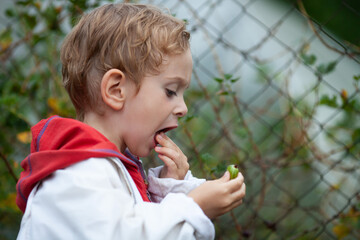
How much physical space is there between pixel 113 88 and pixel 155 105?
14 cm

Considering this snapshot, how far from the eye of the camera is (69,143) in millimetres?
1185

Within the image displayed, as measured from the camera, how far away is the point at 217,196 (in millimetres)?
1182

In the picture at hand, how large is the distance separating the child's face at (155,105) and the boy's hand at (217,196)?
0.81 ft

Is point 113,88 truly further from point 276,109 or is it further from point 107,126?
point 276,109

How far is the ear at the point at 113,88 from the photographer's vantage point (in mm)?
1300

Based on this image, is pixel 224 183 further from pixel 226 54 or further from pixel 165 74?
pixel 226 54

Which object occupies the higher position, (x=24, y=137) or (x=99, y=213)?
(x=99, y=213)

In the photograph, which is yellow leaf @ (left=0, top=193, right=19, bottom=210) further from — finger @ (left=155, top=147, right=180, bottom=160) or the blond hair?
finger @ (left=155, top=147, right=180, bottom=160)

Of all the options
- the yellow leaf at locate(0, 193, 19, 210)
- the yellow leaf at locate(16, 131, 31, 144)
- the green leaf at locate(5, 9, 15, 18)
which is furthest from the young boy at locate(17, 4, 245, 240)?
the green leaf at locate(5, 9, 15, 18)

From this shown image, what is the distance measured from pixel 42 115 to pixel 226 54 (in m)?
1.15

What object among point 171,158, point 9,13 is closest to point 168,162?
point 171,158

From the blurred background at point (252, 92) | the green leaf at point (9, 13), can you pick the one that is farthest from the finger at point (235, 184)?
the green leaf at point (9, 13)

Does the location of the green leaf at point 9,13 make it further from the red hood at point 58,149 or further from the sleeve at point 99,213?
the sleeve at point 99,213

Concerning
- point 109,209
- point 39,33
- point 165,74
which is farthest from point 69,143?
point 39,33
